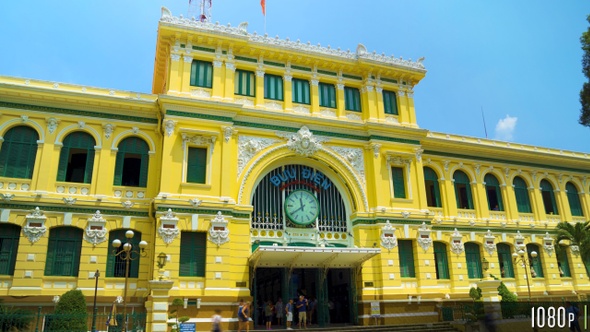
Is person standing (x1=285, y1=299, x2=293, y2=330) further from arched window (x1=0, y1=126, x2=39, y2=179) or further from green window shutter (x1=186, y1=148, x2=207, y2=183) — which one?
arched window (x1=0, y1=126, x2=39, y2=179)

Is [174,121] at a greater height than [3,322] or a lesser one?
greater

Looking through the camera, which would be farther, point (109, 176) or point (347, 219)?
point (347, 219)

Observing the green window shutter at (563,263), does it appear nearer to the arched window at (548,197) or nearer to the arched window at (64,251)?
the arched window at (548,197)

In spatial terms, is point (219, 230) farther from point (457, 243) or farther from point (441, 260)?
point (457, 243)

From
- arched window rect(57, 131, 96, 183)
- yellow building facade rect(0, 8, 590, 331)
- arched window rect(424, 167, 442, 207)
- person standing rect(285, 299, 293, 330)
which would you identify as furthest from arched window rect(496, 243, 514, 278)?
arched window rect(57, 131, 96, 183)

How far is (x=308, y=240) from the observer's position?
25188mm

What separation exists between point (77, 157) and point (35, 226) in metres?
4.06

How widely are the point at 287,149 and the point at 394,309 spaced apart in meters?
10.4

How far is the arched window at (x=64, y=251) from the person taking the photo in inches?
851

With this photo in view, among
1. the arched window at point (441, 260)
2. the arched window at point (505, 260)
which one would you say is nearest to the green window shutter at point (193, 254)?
the arched window at point (441, 260)

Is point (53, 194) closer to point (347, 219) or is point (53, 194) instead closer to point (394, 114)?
point (347, 219)

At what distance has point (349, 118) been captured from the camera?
92.4ft

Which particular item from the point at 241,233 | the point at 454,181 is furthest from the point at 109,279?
the point at 454,181

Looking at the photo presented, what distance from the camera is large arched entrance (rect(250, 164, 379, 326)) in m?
23.8
